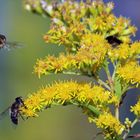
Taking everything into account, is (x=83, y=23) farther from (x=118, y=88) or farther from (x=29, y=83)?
(x=29, y=83)

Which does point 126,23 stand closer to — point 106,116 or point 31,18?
point 106,116

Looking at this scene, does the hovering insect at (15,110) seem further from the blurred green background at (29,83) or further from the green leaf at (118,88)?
the blurred green background at (29,83)

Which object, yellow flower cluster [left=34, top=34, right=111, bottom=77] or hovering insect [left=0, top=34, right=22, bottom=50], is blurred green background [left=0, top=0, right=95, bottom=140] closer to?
hovering insect [left=0, top=34, right=22, bottom=50]

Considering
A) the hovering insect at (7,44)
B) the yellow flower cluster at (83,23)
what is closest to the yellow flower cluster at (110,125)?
the yellow flower cluster at (83,23)

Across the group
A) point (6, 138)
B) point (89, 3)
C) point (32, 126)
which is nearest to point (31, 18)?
point (32, 126)

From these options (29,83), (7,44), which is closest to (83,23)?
(7,44)
